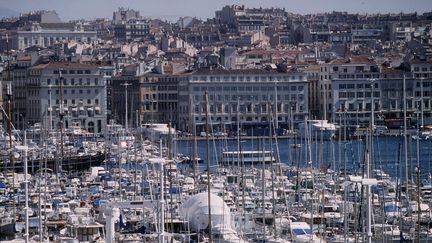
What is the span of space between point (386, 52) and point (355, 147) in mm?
27502

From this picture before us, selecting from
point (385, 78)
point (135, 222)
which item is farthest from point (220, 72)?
point (135, 222)

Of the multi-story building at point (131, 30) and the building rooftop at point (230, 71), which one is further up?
the multi-story building at point (131, 30)

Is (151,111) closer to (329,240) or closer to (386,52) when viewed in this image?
(386,52)

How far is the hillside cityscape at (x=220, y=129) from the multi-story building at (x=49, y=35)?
0.18ft

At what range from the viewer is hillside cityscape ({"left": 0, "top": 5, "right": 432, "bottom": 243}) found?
15.4m

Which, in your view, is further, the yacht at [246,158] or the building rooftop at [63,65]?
the building rooftop at [63,65]

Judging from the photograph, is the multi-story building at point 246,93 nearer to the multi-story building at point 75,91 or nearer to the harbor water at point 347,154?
the multi-story building at point 75,91

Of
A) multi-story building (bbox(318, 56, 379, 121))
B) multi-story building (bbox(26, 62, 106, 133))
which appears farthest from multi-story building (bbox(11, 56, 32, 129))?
multi-story building (bbox(318, 56, 379, 121))

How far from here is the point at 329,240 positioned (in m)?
14.9

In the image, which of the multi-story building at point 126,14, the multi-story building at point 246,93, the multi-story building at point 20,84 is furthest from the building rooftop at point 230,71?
the multi-story building at point 126,14

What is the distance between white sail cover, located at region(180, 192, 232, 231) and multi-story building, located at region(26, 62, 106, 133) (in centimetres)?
2485

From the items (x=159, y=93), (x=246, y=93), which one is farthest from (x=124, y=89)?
Answer: (x=246, y=93)

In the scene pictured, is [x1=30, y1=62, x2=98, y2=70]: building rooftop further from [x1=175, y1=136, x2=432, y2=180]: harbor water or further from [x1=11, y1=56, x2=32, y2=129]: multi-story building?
[x1=175, y1=136, x2=432, y2=180]: harbor water

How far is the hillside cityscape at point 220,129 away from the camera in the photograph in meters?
15.4
